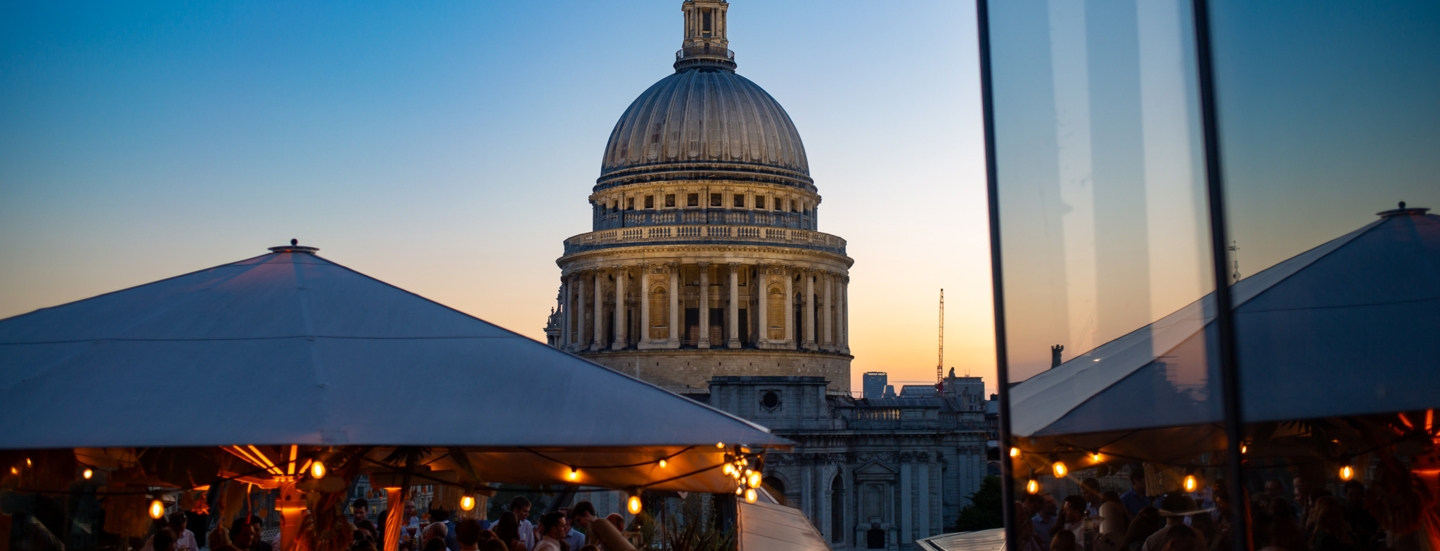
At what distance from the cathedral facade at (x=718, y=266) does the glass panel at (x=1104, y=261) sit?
6458 centimetres

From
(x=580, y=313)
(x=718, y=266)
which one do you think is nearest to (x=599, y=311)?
(x=580, y=313)

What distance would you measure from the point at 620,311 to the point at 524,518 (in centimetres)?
6322

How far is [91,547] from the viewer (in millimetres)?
11617

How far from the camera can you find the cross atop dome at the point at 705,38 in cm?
8438

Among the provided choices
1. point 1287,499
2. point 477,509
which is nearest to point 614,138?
point 477,509

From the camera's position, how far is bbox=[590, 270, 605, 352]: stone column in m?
78.2

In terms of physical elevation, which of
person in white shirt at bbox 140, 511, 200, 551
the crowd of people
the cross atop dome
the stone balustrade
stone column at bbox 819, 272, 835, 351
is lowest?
person in white shirt at bbox 140, 511, 200, 551

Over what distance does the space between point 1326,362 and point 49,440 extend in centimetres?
769

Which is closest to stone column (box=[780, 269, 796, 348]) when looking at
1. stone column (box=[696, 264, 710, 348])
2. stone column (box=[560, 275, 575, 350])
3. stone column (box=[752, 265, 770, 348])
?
stone column (box=[752, 265, 770, 348])

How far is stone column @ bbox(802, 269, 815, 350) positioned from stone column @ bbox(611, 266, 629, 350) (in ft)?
35.0

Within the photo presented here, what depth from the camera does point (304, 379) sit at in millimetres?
9172

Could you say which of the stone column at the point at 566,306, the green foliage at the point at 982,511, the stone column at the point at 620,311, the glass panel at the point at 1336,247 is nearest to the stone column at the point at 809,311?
the stone column at the point at 620,311

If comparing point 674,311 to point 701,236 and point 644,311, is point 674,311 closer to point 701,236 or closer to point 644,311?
point 644,311

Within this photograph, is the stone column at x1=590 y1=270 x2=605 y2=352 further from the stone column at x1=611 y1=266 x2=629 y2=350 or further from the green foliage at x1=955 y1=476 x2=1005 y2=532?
the green foliage at x1=955 y1=476 x2=1005 y2=532
